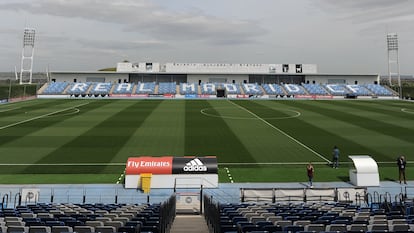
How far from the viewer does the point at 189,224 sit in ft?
45.0

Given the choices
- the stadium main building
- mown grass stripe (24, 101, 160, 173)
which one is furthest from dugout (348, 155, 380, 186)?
the stadium main building

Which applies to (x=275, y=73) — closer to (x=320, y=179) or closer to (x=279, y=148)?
(x=279, y=148)

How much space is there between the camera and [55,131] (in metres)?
36.9

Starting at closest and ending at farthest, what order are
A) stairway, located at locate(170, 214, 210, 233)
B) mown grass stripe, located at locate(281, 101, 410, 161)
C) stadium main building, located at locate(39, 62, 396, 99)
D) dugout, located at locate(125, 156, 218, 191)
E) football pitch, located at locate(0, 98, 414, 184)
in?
stairway, located at locate(170, 214, 210, 233) → dugout, located at locate(125, 156, 218, 191) → football pitch, located at locate(0, 98, 414, 184) → mown grass stripe, located at locate(281, 101, 410, 161) → stadium main building, located at locate(39, 62, 396, 99)

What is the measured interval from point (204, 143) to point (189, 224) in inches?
715

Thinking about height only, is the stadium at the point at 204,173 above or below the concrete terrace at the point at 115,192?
above

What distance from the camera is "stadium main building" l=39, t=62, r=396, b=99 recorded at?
97.4 metres

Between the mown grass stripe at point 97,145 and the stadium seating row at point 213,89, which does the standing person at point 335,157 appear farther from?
the stadium seating row at point 213,89

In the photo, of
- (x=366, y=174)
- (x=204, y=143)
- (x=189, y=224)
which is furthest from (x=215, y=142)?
(x=189, y=224)

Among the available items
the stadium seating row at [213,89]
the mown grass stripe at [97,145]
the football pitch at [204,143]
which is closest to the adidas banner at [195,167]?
the football pitch at [204,143]

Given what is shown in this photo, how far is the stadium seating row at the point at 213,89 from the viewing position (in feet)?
319

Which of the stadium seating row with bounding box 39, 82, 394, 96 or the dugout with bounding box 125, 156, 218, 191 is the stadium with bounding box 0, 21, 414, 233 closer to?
the dugout with bounding box 125, 156, 218, 191

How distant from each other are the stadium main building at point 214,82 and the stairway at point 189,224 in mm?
80066

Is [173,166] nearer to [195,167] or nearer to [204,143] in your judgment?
[195,167]
